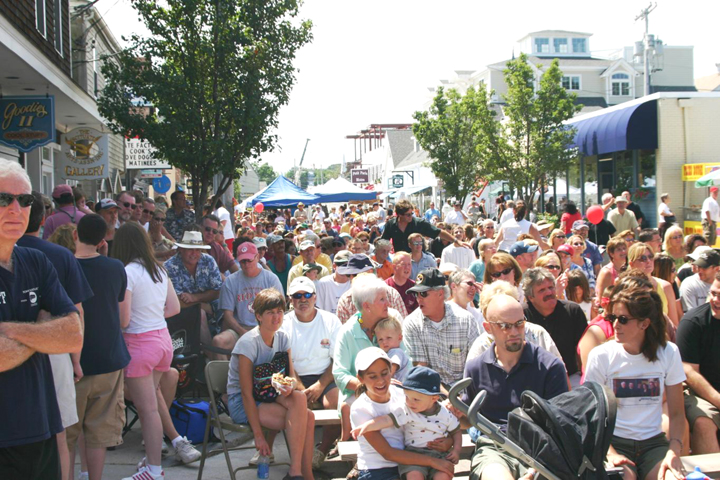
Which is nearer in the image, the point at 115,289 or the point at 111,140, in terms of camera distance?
the point at 115,289

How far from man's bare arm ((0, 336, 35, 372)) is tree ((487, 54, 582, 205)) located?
79.3ft

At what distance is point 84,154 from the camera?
14.6 meters

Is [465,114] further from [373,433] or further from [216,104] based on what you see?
[373,433]

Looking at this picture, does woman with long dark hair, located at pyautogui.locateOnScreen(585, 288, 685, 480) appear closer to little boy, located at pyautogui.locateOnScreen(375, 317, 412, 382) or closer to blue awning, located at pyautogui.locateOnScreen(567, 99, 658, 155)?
little boy, located at pyautogui.locateOnScreen(375, 317, 412, 382)

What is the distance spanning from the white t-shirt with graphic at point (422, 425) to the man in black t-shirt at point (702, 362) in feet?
6.49

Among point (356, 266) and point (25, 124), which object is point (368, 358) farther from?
point (25, 124)

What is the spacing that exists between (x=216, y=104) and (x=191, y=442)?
7058 mm

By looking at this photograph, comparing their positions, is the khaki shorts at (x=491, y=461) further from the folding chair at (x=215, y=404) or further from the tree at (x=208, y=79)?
the tree at (x=208, y=79)

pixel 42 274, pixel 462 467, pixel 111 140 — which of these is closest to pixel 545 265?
pixel 462 467

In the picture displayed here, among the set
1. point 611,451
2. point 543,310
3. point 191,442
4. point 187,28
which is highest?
point 187,28

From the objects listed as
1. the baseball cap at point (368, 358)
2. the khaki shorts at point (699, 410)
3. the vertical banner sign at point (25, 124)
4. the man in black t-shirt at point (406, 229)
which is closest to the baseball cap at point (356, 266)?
the man in black t-shirt at point (406, 229)

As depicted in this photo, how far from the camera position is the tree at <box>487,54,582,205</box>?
25.4 m

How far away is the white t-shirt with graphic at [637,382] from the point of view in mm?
4359

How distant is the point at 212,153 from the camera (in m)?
11.7
